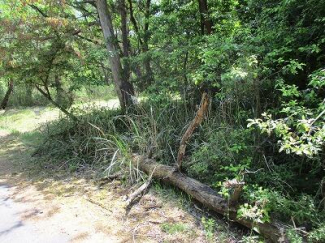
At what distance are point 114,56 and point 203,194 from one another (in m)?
4.38

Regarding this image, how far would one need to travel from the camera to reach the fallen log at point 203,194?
8.21ft

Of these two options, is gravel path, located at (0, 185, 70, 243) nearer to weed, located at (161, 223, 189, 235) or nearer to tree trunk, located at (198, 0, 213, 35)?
weed, located at (161, 223, 189, 235)

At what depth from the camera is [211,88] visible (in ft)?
15.9

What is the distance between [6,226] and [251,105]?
3222 millimetres

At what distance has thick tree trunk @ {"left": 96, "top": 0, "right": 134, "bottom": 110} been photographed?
21.1ft

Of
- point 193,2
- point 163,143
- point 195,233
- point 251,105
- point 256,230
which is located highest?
point 193,2

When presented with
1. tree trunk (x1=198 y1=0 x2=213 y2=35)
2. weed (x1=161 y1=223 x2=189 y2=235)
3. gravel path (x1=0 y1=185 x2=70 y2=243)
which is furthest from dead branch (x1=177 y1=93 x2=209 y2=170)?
tree trunk (x1=198 y1=0 x2=213 y2=35)

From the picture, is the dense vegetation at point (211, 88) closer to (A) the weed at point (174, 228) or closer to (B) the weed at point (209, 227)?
(B) the weed at point (209, 227)

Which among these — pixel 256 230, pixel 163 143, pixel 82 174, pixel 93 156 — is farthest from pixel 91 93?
pixel 256 230

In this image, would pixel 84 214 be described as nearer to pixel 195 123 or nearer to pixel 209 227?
pixel 209 227

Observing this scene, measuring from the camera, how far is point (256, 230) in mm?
2523

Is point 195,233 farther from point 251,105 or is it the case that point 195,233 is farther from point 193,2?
point 193,2

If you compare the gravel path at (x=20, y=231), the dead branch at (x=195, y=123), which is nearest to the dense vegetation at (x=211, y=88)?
the dead branch at (x=195, y=123)

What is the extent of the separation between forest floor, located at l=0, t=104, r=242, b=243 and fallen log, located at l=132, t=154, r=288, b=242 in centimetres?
15
